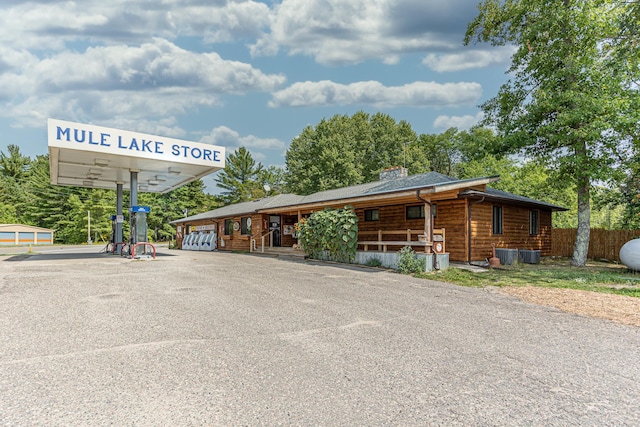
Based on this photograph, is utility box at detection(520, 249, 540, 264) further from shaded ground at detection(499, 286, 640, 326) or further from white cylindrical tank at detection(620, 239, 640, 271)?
shaded ground at detection(499, 286, 640, 326)

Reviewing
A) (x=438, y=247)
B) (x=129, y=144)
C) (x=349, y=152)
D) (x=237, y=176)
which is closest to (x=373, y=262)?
(x=438, y=247)

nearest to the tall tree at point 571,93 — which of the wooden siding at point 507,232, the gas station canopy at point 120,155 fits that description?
the wooden siding at point 507,232

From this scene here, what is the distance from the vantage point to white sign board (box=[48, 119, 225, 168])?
13.1 meters

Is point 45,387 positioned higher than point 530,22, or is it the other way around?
point 530,22

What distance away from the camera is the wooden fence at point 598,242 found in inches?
667

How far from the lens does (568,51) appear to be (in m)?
14.3

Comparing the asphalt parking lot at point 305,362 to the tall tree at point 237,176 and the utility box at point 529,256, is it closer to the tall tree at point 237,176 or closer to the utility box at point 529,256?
the utility box at point 529,256

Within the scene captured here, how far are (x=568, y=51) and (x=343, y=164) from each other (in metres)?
24.2

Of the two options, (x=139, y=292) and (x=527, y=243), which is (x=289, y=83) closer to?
(x=527, y=243)

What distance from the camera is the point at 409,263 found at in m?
11.6

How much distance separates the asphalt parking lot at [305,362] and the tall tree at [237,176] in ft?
151

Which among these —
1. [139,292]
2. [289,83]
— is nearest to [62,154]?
[139,292]

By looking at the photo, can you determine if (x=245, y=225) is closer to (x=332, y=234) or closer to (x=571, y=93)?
(x=332, y=234)

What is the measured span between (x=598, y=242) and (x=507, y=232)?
5.80m
